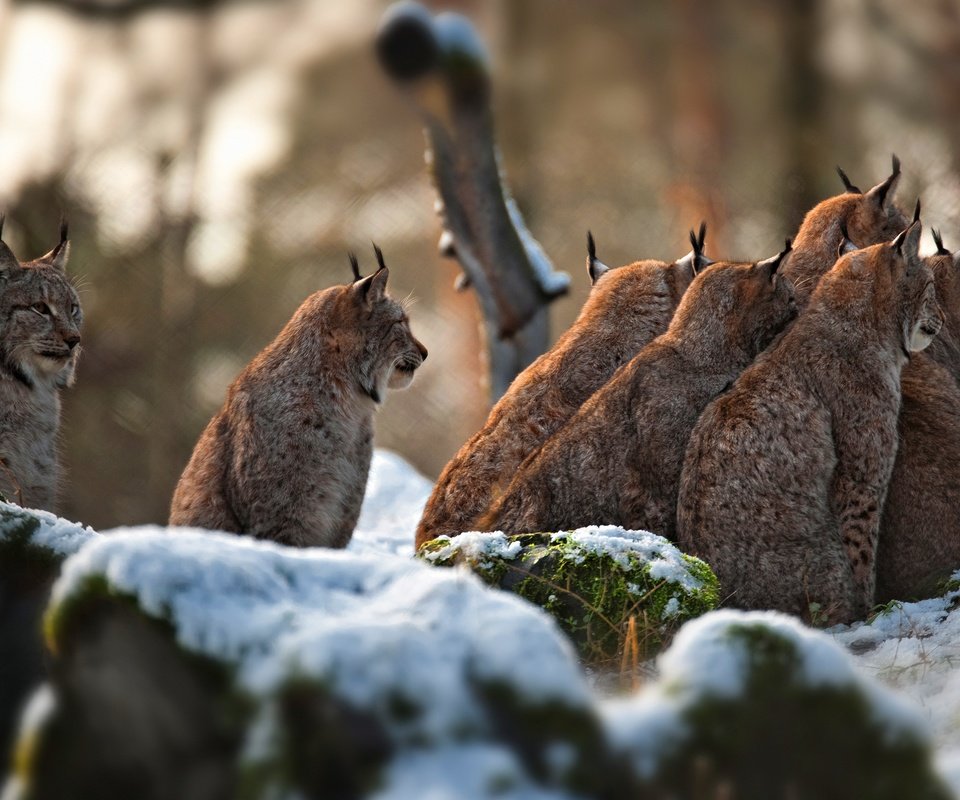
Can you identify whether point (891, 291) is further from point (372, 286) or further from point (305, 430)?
point (305, 430)

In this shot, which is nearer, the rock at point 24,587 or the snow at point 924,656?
the snow at point 924,656

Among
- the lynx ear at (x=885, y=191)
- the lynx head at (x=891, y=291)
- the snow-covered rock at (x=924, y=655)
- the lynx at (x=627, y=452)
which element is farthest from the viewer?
the lynx ear at (x=885, y=191)

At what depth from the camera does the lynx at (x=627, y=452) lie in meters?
5.25

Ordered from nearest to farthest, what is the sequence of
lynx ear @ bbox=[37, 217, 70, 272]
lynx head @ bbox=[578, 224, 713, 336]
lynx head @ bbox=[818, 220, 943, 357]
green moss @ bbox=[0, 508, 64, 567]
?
green moss @ bbox=[0, 508, 64, 567] < lynx head @ bbox=[818, 220, 943, 357] < lynx ear @ bbox=[37, 217, 70, 272] < lynx head @ bbox=[578, 224, 713, 336]

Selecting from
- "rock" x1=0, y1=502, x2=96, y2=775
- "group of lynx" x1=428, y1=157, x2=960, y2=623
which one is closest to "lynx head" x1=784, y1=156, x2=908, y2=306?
"group of lynx" x1=428, y1=157, x2=960, y2=623

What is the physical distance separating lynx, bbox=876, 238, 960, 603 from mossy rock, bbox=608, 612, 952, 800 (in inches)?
116

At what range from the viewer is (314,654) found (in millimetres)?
2301

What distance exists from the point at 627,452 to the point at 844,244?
1.63 meters

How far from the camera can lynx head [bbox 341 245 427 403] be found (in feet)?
19.0

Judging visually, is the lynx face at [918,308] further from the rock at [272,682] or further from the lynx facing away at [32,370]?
the lynx facing away at [32,370]

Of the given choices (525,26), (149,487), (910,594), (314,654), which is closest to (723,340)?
(910,594)

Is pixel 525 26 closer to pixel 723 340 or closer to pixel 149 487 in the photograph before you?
pixel 149 487

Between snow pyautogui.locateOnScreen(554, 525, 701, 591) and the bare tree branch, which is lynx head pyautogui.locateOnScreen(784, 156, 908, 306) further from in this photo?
the bare tree branch

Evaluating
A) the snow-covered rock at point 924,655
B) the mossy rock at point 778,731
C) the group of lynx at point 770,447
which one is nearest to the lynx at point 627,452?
the group of lynx at point 770,447
